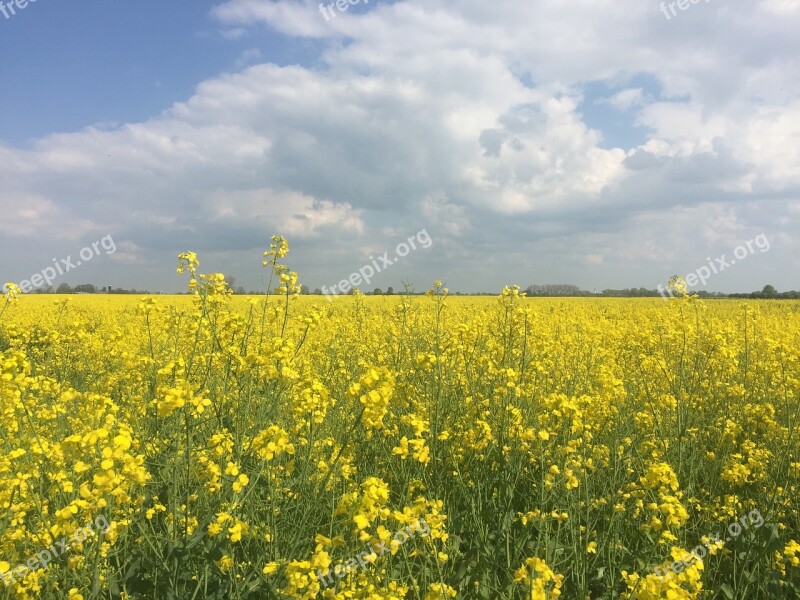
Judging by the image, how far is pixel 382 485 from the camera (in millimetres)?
2152

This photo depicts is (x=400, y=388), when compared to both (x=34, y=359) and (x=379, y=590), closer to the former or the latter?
(x=379, y=590)

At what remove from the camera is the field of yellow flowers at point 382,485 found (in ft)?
7.14

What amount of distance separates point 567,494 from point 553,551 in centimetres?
35

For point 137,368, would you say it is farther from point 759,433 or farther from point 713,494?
point 759,433

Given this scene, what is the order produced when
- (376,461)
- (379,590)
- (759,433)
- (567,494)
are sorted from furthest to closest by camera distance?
(759,433), (376,461), (567,494), (379,590)

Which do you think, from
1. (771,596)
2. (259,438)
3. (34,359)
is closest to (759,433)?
(771,596)

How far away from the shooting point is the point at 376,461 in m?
3.80

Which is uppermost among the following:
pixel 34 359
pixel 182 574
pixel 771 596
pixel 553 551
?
pixel 34 359

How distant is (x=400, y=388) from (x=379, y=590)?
1.84 m

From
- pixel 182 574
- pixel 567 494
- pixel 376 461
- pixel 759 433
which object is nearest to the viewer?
pixel 182 574

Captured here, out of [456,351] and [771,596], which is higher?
[456,351]

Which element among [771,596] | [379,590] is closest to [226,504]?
[379,590]

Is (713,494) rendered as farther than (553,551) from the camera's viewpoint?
Yes

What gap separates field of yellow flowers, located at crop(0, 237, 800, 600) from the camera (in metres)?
2.18
